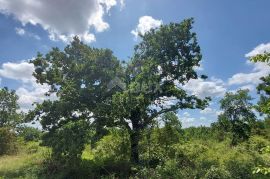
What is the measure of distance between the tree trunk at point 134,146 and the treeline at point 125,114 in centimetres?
7

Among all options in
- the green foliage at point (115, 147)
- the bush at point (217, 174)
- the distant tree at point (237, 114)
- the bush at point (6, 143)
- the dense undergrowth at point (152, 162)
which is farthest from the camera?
the distant tree at point (237, 114)

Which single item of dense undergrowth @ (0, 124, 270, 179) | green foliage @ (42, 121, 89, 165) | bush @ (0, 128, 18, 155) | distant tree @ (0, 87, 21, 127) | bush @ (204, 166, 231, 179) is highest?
distant tree @ (0, 87, 21, 127)

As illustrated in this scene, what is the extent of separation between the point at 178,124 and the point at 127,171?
5.51 metres

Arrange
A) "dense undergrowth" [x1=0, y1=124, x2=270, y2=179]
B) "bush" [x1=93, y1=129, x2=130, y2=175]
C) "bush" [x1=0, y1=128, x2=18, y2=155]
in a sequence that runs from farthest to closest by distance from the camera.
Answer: "bush" [x1=0, y1=128, x2=18, y2=155], "bush" [x1=93, y1=129, x2=130, y2=175], "dense undergrowth" [x1=0, y1=124, x2=270, y2=179]

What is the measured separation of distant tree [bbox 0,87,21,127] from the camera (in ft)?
227

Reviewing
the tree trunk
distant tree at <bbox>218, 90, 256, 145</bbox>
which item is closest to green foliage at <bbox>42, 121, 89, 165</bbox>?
the tree trunk

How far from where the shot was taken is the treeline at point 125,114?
25359 mm

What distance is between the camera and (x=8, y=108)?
70.4 m

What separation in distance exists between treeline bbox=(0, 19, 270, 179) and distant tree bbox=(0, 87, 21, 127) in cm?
4372

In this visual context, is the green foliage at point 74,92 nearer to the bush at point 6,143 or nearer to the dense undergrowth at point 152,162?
the dense undergrowth at point 152,162

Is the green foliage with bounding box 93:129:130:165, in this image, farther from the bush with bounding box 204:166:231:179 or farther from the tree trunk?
the bush with bounding box 204:166:231:179

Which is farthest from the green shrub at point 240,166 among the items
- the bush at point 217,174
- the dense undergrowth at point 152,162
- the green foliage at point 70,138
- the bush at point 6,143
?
the bush at point 6,143

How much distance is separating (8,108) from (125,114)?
163ft

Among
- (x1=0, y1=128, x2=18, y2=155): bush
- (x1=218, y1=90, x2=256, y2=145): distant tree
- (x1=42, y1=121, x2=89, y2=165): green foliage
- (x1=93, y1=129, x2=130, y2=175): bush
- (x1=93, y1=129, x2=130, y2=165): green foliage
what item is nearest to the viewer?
(x1=42, y1=121, x2=89, y2=165): green foliage
